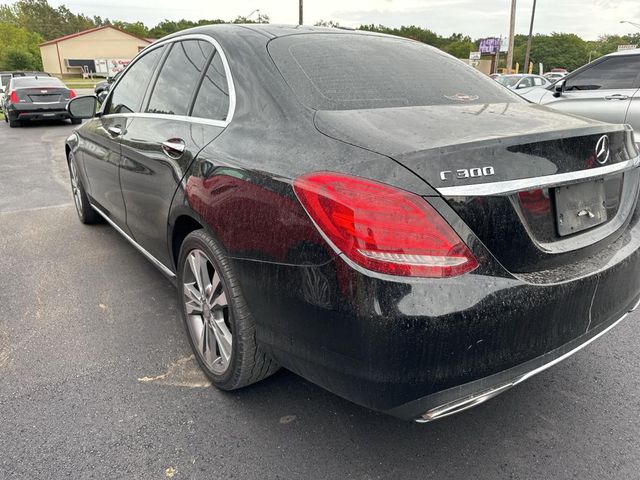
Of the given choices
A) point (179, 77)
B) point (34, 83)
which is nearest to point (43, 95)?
point (34, 83)

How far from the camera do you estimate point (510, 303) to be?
164 centimetres

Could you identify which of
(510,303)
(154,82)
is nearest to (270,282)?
(510,303)

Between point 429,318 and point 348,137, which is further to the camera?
point 348,137

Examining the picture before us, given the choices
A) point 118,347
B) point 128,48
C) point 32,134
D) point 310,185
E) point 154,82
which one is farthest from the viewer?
point 128,48

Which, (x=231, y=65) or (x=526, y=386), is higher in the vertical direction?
(x=231, y=65)

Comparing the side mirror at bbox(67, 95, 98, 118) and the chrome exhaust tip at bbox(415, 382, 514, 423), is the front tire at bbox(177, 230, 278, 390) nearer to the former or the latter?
the chrome exhaust tip at bbox(415, 382, 514, 423)

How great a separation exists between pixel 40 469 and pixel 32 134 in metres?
13.9

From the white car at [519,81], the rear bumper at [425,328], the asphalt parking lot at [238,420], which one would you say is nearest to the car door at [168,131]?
the asphalt parking lot at [238,420]

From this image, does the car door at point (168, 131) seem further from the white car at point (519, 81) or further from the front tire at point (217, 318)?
the white car at point (519, 81)

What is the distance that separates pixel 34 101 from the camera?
14781 millimetres

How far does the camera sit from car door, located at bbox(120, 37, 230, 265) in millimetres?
2498

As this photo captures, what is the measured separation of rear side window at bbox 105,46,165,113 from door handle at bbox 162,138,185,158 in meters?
0.83

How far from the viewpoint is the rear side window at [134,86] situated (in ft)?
11.0

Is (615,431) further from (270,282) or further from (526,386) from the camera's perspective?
(270,282)
